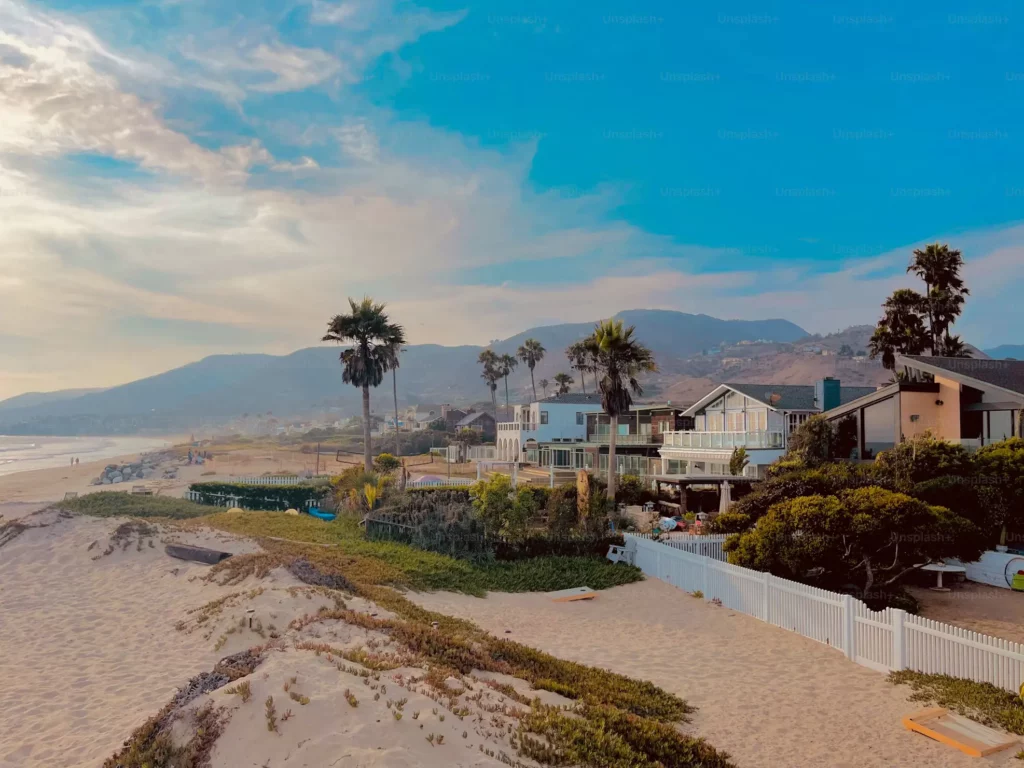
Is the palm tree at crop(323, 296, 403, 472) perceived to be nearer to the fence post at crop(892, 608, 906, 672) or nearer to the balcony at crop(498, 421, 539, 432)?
the balcony at crop(498, 421, 539, 432)

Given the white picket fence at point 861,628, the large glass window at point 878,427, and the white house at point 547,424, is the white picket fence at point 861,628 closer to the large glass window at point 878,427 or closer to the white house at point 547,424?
the large glass window at point 878,427

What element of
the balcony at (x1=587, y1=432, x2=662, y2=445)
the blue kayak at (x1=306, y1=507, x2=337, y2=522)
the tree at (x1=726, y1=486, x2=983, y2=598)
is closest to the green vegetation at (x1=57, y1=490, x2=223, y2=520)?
the blue kayak at (x1=306, y1=507, x2=337, y2=522)

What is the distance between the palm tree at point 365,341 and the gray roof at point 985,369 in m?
26.3

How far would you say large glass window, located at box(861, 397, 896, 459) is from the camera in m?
27.5

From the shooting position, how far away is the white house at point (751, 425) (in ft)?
104

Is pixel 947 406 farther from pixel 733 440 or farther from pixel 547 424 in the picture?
pixel 547 424

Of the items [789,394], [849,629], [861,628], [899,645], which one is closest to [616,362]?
[789,394]

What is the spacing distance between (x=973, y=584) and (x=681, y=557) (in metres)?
8.42

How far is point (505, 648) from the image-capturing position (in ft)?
34.3

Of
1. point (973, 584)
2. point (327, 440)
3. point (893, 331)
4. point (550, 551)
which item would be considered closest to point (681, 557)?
point (550, 551)

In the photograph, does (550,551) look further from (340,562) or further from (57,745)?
(57,745)

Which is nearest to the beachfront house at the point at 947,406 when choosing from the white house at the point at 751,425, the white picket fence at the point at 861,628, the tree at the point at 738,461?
the white house at the point at 751,425

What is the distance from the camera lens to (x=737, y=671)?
11.3 meters

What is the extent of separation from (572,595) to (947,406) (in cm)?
1908
